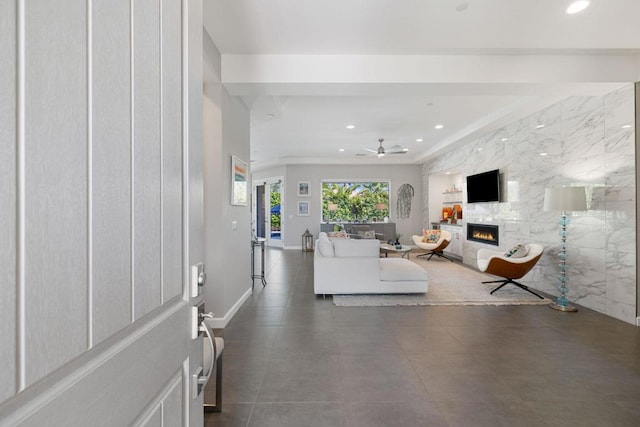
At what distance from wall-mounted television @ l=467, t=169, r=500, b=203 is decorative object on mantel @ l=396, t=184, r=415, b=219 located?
3.10 m

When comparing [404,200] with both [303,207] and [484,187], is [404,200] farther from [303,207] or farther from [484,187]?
[484,187]

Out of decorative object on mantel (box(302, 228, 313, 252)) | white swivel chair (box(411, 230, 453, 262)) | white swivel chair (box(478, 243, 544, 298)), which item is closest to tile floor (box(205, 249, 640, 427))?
white swivel chair (box(478, 243, 544, 298))

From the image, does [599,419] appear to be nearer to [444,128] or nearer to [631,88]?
[631,88]

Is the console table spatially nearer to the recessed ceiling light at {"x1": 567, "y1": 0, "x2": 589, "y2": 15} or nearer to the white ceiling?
the white ceiling

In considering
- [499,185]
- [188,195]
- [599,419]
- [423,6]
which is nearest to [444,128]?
[499,185]

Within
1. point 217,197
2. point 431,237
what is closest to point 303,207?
point 431,237

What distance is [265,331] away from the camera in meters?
3.39

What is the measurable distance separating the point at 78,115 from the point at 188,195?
423mm

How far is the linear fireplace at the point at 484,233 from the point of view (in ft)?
20.8

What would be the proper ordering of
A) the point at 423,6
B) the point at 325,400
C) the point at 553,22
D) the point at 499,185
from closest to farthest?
the point at 325,400
the point at 423,6
the point at 553,22
the point at 499,185

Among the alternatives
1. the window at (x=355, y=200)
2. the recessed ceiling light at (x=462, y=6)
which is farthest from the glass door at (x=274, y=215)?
the recessed ceiling light at (x=462, y=6)

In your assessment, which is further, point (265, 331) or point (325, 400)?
point (265, 331)

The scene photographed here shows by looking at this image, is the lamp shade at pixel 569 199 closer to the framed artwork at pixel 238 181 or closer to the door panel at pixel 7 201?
the framed artwork at pixel 238 181

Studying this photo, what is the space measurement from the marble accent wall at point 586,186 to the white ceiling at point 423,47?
415 mm
